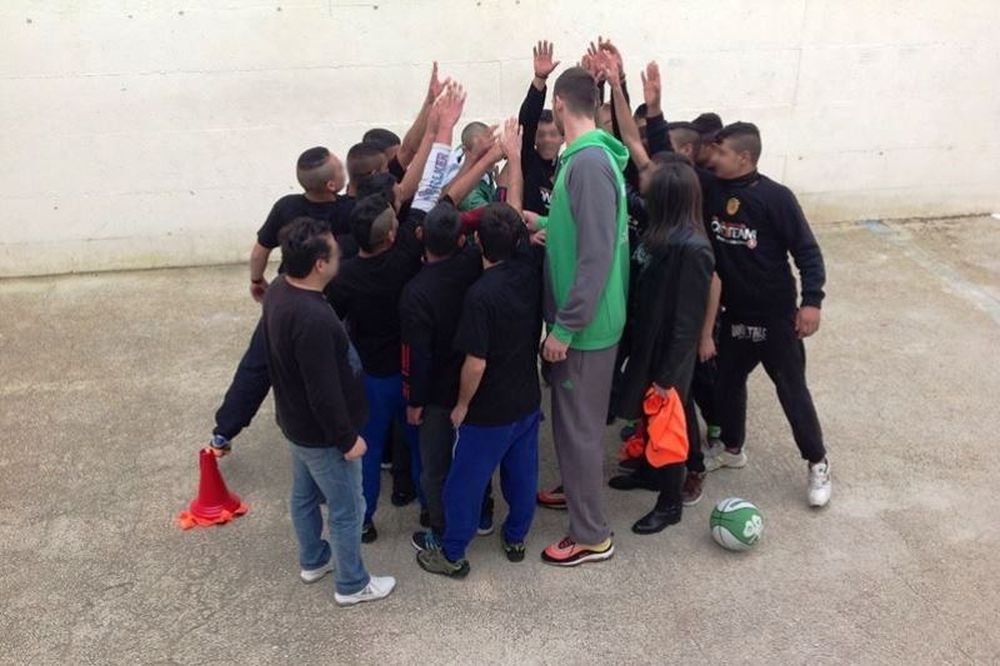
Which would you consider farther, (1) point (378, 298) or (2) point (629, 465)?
(2) point (629, 465)

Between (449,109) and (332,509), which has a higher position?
(449,109)

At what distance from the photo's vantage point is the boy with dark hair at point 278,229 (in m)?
3.77

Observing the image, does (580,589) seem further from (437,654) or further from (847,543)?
(847,543)

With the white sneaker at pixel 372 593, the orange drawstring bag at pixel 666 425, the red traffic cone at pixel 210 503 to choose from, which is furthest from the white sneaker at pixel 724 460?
the red traffic cone at pixel 210 503

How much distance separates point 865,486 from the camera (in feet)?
13.0

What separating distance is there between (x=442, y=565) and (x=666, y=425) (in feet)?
3.61

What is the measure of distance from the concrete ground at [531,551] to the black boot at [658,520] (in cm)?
4

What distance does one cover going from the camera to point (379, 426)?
137 inches

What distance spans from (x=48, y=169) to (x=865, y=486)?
19.9ft

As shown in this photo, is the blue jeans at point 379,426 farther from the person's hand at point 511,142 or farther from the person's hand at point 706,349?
the person's hand at point 706,349

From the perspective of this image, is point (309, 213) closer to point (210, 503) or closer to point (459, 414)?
point (459, 414)

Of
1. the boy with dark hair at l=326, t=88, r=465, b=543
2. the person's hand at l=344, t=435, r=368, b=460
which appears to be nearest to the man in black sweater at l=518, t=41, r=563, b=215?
the boy with dark hair at l=326, t=88, r=465, b=543

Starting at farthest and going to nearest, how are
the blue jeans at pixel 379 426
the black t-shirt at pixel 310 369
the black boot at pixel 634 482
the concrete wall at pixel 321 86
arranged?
1. the concrete wall at pixel 321 86
2. the black boot at pixel 634 482
3. the blue jeans at pixel 379 426
4. the black t-shirt at pixel 310 369

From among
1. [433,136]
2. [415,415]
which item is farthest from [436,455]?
[433,136]
